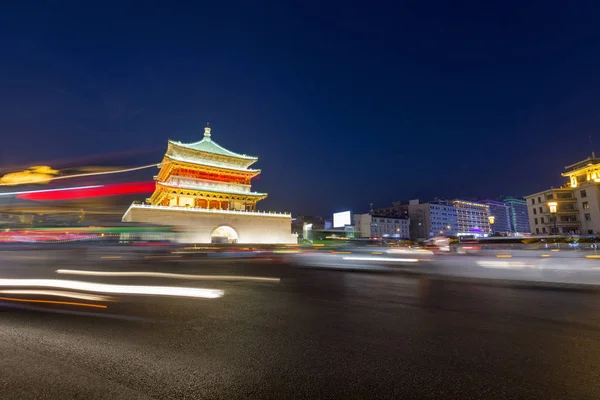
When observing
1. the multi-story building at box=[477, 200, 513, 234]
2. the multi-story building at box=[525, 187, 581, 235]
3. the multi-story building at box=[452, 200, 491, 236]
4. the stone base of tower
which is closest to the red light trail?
the stone base of tower

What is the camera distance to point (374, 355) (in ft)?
8.88

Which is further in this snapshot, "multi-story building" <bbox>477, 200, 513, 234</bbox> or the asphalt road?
"multi-story building" <bbox>477, 200, 513, 234</bbox>

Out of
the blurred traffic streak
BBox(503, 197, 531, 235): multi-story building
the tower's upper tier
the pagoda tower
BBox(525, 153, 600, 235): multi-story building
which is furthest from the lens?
BBox(503, 197, 531, 235): multi-story building

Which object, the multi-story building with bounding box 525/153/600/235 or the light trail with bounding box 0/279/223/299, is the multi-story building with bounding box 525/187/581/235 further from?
the light trail with bounding box 0/279/223/299

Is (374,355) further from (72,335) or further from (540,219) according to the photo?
(540,219)

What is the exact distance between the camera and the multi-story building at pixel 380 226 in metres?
75.7

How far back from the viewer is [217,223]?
3184 cm

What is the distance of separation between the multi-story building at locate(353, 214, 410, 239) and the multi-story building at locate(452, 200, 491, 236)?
82.8 feet

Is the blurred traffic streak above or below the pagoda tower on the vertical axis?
below

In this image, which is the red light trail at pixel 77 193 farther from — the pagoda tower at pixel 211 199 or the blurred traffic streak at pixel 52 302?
the blurred traffic streak at pixel 52 302

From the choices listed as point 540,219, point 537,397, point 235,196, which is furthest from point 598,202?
point 537,397

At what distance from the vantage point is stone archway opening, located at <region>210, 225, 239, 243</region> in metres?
32.5

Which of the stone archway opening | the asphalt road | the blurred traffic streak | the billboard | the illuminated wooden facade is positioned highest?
the illuminated wooden facade

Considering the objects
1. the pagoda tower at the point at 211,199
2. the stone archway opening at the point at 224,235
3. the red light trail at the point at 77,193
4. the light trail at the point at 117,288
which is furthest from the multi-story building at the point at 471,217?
the light trail at the point at 117,288
